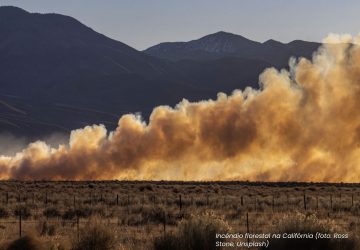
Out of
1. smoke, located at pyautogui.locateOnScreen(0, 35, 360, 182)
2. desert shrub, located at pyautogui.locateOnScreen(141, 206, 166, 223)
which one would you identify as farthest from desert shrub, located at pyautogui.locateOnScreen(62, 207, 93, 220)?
smoke, located at pyautogui.locateOnScreen(0, 35, 360, 182)

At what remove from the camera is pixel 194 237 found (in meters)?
26.1

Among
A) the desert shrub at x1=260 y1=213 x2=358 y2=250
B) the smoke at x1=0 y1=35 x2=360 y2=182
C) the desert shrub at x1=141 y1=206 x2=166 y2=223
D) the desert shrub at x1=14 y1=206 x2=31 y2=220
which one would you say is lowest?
the desert shrub at x1=260 y1=213 x2=358 y2=250

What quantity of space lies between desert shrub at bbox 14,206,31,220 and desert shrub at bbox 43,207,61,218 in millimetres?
1246

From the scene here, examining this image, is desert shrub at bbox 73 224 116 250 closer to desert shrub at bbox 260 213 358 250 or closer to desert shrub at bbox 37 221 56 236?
desert shrub at bbox 260 213 358 250

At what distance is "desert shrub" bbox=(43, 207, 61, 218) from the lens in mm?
45688

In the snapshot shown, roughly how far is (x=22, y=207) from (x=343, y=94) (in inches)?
2449

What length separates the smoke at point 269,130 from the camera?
10006cm

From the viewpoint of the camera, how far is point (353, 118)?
98688mm

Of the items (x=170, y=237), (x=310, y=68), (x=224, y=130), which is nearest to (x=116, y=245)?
(x=170, y=237)

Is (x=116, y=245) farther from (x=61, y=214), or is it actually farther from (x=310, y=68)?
(x=310, y=68)

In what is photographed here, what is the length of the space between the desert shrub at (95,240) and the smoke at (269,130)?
238 feet

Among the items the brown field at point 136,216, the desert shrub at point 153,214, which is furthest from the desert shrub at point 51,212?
the desert shrub at point 153,214

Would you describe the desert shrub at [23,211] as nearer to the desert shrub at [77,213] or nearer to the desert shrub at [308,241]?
the desert shrub at [77,213]

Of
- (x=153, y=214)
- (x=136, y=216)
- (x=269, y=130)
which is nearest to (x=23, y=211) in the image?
(x=136, y=216)
